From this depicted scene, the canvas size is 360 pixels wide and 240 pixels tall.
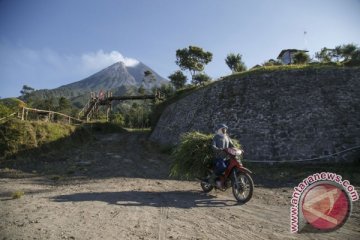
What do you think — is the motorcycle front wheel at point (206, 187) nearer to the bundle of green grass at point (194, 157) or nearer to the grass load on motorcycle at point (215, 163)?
the grass load on motorcycle at point (215, 163)

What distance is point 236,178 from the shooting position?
873 centimetres

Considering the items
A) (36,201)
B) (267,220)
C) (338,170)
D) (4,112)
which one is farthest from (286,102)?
(4,112)

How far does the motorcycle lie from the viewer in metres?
8.41

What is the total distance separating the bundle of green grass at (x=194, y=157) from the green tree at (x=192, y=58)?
39042 mm

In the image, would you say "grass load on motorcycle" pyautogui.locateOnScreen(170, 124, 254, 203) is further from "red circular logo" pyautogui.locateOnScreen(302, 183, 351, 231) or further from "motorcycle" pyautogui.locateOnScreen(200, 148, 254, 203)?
"red circular logo" pyautogui.locateOnScreen(302, 183, 351, 231)

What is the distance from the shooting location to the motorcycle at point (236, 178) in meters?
8.41

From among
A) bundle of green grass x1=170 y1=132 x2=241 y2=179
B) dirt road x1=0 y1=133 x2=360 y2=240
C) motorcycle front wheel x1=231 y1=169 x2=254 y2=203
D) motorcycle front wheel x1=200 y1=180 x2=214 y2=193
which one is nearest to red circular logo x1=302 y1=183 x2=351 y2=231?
dirt road x1=0 y1=133 x2=360 y2=240

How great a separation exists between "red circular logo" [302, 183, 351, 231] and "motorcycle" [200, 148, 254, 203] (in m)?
1.58

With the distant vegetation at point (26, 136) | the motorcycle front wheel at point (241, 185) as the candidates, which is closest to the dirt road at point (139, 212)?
the motorcycle front wheel at point (241, 185)

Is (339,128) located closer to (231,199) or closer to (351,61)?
(351,61)

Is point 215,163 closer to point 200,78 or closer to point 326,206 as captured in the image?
point 326,206

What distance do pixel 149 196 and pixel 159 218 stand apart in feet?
8.27

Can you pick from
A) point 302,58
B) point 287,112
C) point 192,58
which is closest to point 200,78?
point 192,58

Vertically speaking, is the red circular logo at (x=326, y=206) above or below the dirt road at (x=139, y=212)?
above
